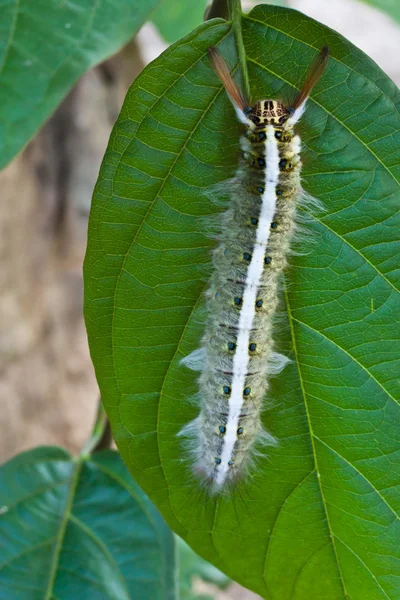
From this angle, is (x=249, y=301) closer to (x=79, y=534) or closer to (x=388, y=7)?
(x=79, y=534)

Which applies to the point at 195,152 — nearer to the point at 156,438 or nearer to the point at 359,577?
the point at 156,438

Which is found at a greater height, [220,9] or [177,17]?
[177,17]

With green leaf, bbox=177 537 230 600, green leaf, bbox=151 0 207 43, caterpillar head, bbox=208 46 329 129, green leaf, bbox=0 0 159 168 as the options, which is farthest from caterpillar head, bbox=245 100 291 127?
green leaf, bbox=177 537 230 600

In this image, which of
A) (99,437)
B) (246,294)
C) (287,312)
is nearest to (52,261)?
(99,437)

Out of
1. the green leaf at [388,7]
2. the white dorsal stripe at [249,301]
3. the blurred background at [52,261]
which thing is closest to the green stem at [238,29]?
the white dorsal stripe at [249,301]

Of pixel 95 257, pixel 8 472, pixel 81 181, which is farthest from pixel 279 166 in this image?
pixel 81 181

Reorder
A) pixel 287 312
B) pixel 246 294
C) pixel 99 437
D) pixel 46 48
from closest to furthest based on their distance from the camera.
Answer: pixel 46 48 → pixel 287 312 → pixel 246 294 → pixel 99 437

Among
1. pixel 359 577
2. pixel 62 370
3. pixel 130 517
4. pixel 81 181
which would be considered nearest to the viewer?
pixel 359 577
